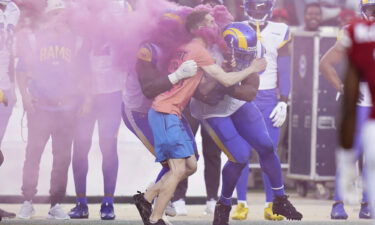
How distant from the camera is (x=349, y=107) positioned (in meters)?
6.93

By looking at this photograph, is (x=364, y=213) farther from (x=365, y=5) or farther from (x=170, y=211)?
(x=365, y=5)

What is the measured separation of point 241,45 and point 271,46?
3.70 ft

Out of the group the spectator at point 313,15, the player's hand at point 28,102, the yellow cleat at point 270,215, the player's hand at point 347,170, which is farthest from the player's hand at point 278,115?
the player's hand at point 347,170

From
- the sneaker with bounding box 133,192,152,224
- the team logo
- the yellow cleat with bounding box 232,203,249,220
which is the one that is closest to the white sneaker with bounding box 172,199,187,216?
the yellow cleat with bounding box 232,203,249,220

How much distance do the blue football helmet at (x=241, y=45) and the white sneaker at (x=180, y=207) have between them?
191cm

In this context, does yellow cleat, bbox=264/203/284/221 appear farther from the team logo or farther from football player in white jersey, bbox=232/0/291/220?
the team logo

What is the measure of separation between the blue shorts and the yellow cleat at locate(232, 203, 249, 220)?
182cm

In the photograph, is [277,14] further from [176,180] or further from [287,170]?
[176,180]

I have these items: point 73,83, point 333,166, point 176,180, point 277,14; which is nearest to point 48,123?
point 73,83

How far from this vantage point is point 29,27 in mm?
11094

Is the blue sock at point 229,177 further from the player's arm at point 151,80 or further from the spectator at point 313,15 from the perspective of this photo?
the spectator at point 313,15

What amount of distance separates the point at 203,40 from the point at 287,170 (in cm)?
587

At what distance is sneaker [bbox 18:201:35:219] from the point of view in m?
11.1

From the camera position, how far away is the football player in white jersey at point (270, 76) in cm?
1153
